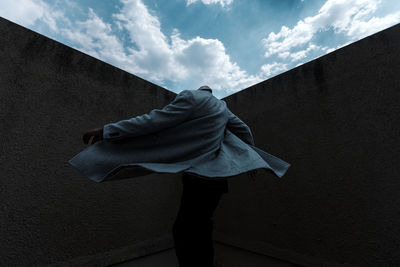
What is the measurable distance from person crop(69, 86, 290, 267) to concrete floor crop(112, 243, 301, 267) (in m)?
0.98

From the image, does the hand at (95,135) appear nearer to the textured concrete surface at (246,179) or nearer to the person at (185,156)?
the person at (185,156)

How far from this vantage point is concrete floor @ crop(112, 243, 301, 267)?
1596mm

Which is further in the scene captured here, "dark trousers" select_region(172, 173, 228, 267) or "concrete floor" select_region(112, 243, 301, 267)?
"concrete floor" select_region(112, 243, 301, 267)

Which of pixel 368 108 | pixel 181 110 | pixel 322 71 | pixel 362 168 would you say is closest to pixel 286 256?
pixel 362 168

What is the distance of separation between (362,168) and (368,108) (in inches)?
17.9

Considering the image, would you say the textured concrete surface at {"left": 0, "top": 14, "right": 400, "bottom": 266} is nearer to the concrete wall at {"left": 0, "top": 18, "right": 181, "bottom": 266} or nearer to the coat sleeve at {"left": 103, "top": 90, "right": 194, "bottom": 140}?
the concrete wall at {"left": 0, "top": 18, "right": 181, "bottom": 266}

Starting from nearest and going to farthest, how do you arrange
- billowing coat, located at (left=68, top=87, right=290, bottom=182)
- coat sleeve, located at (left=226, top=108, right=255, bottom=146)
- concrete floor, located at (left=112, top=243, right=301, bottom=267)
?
billowing coat, located at (left=68, top=87, right=290, bottom=182) < coat sleeve, located at (left=226, top=108, right=255, bottom=146) < concrete floor, located at (left=112, top=243, right=301, bottom=267)

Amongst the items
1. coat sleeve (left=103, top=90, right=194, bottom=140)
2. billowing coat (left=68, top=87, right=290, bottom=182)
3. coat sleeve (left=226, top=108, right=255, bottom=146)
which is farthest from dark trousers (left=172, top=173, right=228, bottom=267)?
coat sleeve (left=226, top=108, right=255, bottom=146)

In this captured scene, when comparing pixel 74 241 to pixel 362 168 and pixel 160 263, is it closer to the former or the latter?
pixel 160 263

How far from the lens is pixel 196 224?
906mm

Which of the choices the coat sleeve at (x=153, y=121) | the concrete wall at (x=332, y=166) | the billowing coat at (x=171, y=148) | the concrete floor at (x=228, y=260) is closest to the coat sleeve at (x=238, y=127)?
the billowing coat at (x=171, y=148)

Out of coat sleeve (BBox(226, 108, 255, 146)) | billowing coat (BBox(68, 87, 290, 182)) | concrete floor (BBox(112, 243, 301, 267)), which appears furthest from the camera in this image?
concrete floor (BBox(112, 243, 301, 267))

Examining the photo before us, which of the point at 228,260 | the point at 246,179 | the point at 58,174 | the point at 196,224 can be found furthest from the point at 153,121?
the point at 228,260

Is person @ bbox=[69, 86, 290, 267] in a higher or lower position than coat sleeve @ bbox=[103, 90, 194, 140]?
lower
